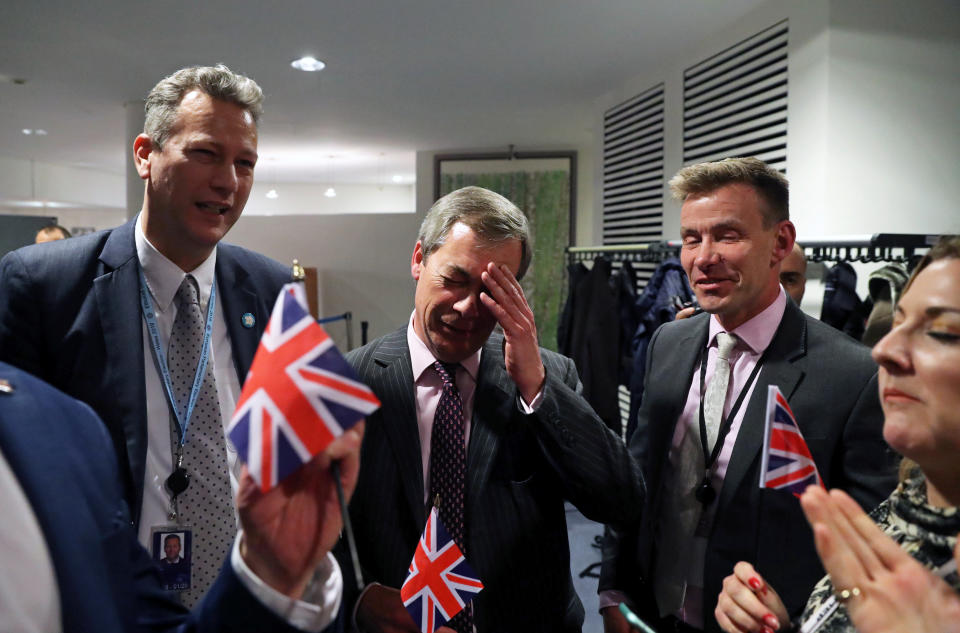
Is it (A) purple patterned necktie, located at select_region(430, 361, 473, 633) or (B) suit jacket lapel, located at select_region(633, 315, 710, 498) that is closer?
(A) purple patterned necktie, located at select_region(430, 361, 473, 633)

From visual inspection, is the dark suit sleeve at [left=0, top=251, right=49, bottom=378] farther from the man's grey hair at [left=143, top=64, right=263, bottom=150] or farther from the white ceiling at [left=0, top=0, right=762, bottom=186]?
the white ceiling at [left=0, top=0, right=762, bottom=186]

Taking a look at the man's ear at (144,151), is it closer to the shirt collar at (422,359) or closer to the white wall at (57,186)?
the shirt collar at (422,359)

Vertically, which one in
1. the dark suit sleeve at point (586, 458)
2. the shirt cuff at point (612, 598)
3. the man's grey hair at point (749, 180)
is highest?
the man's grey hair at point (749, 180)

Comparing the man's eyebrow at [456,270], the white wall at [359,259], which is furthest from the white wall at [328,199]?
the man's eyebrow at [456,270]

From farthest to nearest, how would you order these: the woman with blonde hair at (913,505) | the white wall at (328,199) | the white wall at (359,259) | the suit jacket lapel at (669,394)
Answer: the white wall at (328,199) → the white wall at (359,259) → the suit jacket lapel at (669,394) → the woman with blonde hair at (913,505)

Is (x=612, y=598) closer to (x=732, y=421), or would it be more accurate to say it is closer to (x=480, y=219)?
(x=732, y=421)

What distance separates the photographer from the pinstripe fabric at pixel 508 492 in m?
1.35

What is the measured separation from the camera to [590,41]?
15.0 feet

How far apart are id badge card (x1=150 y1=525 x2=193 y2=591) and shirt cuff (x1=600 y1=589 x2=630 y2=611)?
1053mm

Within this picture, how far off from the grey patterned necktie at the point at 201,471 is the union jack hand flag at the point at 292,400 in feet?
2.62

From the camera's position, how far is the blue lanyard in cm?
145

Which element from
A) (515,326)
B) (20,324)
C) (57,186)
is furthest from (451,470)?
(57,186)

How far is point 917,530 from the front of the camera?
91 cm

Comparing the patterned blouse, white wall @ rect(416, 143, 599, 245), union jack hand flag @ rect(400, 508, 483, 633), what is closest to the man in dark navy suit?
union jack hand flag @ rect(400, 508, 483, 633)
